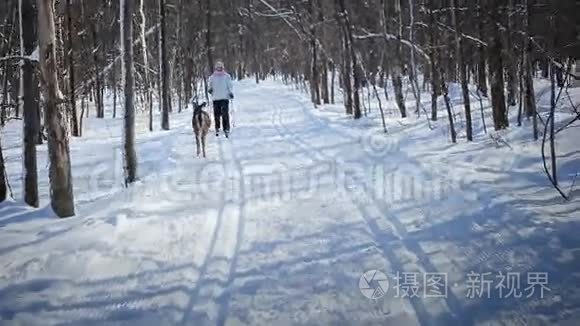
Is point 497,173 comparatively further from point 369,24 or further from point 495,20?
point 369,24

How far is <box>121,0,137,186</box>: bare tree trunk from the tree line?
0.02 m

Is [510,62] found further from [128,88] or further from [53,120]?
[53,120]

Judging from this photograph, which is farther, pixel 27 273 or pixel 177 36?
pixel 177 36

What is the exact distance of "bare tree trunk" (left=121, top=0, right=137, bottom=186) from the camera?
8648 millimetres

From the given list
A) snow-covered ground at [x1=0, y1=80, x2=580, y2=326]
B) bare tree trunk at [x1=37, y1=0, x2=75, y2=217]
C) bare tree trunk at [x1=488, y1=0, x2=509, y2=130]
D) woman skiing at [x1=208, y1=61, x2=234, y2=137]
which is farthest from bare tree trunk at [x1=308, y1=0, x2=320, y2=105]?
bare tree trunk at [x1=37, y1=0, x2=75, y2=217]

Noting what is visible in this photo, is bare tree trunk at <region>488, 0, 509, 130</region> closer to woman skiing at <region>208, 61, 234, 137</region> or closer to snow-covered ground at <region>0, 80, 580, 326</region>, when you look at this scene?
snow-covered ground at <region>0, 80, 580, 326</region>

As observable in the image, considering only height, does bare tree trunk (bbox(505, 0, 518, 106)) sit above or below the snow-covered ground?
above

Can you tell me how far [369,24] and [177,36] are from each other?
11.7 metres

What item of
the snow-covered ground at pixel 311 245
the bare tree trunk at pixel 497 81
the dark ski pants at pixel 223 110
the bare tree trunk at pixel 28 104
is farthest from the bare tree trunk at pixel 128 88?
the bare tree trunk at pixel 497 81

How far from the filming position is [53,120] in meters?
6.00

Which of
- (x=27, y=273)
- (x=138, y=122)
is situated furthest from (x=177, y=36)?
(x=27, y=273)

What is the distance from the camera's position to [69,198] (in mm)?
6352

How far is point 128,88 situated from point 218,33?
38.3 meters

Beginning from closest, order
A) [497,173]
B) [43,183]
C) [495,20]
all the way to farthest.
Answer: [497,173] → [43,183] → [495,20]
